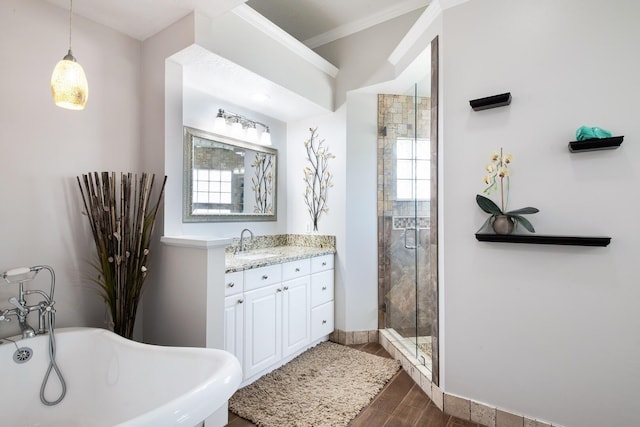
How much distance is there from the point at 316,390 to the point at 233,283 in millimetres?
965

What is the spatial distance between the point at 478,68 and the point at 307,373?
8.10 ft

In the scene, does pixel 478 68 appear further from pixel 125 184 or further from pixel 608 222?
pixel 125 184

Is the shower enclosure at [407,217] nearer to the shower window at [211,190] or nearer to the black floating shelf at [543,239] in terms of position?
the black floating shelf at [543,239]

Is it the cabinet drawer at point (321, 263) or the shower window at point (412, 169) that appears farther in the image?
the cabinet drawer at point (321, 263)

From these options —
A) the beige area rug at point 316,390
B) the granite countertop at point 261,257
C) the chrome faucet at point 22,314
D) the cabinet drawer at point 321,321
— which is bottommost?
the beige area rug at point 316,390

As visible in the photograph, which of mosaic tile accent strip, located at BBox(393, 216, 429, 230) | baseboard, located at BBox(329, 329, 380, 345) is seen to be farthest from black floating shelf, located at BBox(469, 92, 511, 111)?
baseboard, located at BBox(329, 329, 380, 345)

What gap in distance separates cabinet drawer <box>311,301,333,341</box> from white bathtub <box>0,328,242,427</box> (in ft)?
5.24

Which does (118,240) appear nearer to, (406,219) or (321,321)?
(321,321)

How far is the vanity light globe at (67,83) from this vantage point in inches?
52.8

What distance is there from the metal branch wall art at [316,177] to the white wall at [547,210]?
4.74ft

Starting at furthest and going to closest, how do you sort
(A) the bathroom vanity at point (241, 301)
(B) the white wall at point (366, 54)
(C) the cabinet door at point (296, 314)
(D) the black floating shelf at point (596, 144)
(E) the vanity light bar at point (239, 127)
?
(B) the white wall at point (366, 54)
(E) the vanity light bar at point (239, 127)
(C) the cabinet door at point (296, 314)
(A) the bathroom vanity at point (241, 301)
(D) the black floating shelf at point (596, 144)

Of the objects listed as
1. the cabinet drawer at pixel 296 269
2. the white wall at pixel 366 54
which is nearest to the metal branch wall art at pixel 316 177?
the white wall at pixel 366 54

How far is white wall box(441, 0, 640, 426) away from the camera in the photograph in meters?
1.55

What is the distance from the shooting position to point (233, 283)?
209cm
